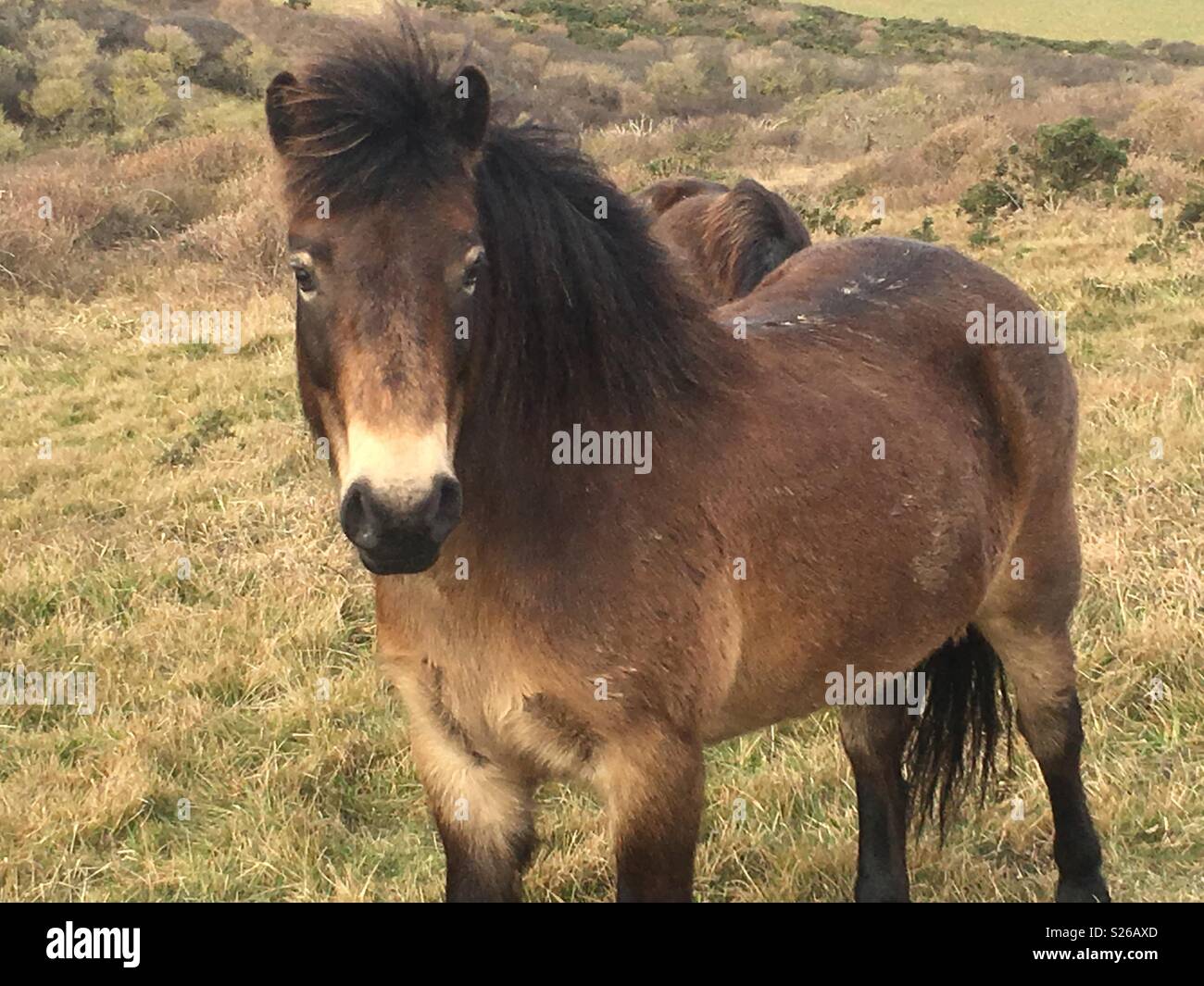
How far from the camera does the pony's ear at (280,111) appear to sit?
220 cm

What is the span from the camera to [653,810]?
2385 millimetres

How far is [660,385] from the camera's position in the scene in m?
2.55

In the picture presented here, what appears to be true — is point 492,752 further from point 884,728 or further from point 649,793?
point 884,728

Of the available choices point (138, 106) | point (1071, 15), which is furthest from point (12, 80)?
point (1071, 15)

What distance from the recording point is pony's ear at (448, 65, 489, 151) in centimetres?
220

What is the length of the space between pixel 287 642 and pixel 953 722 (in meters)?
2.75

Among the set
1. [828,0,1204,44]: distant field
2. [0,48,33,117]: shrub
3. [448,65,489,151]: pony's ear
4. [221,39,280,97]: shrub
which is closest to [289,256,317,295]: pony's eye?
[448,65,489,151]: pony's ear

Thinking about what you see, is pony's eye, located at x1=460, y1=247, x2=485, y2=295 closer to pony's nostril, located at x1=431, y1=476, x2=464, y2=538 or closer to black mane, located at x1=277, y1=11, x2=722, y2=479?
black mane, located at x1=277, y1=11, x2=722, y2=479

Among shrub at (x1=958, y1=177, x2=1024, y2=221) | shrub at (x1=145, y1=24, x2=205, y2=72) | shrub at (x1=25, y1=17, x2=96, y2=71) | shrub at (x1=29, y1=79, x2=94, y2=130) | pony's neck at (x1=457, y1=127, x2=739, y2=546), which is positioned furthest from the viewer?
shrub at (x1=145, y1=24, x2=205, y2=72)

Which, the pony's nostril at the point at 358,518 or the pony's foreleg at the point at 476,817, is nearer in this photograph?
the pony's nostril at the point at 358,518

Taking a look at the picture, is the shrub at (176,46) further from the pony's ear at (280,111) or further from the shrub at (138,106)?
the pony's ear at (280,111)

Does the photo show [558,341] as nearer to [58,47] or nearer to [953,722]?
[953,722]

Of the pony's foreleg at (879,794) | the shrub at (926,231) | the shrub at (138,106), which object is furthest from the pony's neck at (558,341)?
the shrub at (138,106)

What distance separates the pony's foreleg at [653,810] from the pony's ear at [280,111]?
53.9 inches
